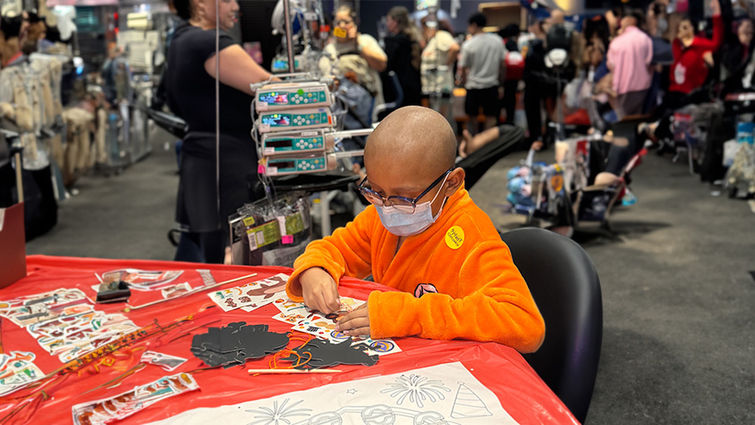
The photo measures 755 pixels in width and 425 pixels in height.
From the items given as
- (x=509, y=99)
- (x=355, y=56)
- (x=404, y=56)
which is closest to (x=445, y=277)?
(x=355, y=56)

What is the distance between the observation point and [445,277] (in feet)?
4.31

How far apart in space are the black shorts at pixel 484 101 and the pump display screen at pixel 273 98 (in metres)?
5.77

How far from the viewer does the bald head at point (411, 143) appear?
1.19m

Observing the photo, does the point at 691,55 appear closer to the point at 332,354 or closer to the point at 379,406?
the point at 332,354

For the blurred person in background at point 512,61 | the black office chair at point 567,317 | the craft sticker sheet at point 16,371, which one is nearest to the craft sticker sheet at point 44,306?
the craft sticker sheet at point 16,371

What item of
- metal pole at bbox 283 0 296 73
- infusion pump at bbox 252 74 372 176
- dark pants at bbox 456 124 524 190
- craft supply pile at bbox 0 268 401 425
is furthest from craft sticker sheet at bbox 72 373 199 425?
dark pants at bbox 456 124 524 190

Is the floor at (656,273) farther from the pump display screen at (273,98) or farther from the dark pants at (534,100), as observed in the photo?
the pump display screen at (273,98)

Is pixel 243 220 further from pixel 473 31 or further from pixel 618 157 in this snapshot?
pixel 473 31

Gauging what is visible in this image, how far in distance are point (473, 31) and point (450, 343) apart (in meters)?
6.61

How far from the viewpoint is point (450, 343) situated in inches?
46.8

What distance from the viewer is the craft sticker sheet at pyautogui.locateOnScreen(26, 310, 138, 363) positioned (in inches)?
49.8

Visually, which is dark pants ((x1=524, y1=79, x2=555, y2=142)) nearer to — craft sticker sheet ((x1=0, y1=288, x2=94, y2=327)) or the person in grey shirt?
the person in grey shirt

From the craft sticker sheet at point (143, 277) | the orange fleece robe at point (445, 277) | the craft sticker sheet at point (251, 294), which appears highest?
the orange fleece robe at point (445, 277)

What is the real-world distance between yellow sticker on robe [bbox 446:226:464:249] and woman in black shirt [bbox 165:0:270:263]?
124 cm
